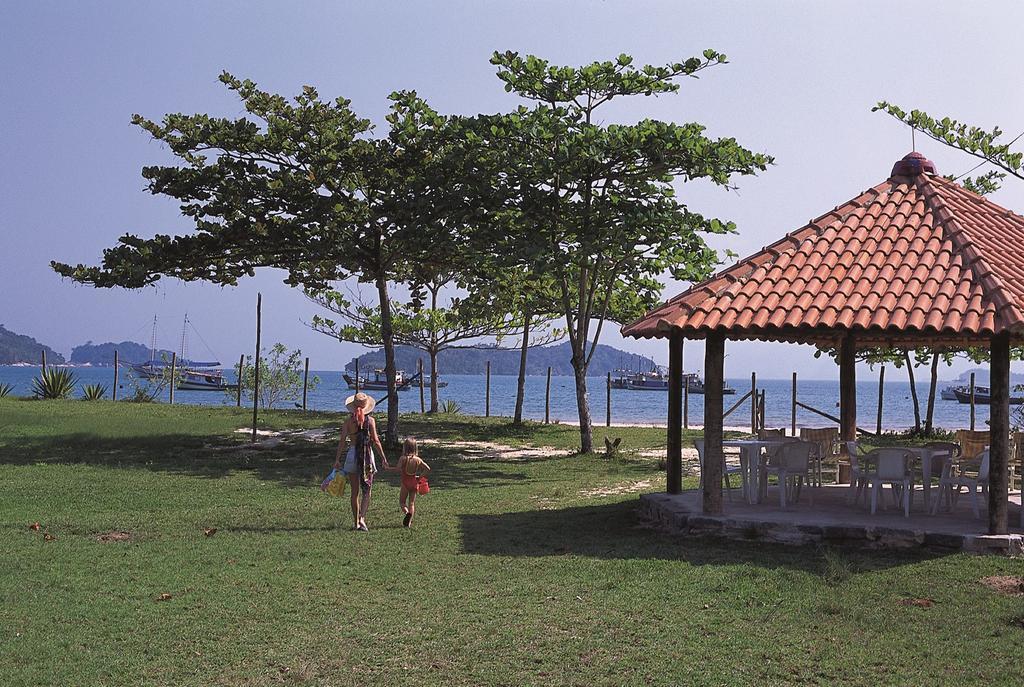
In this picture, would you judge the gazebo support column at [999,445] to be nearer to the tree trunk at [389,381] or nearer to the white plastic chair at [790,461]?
the white plastic chair at [790,461]

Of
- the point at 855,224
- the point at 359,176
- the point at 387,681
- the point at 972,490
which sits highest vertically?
the point at 359,176

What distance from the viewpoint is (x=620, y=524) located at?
12703mm

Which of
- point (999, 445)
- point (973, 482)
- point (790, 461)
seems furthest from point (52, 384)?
point (999, 445)

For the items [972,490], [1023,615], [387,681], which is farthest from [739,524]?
[387,681]

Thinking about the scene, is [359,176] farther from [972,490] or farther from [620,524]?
Answer: [972,490]

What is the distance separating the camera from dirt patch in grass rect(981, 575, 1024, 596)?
8.88 meters

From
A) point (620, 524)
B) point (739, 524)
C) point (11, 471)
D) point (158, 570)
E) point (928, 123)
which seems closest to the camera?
point (158, 570)

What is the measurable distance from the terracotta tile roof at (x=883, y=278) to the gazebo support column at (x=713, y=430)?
1.06 feet

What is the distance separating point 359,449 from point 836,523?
18.1ft

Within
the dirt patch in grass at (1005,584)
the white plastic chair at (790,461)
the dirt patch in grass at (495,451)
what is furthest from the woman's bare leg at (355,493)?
the dirt patch in grass at (495,451)

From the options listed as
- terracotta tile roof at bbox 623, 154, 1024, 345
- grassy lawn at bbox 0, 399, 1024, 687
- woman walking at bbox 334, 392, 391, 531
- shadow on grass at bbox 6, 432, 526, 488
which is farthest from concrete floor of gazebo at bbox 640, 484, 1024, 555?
shadow on grass at bbox 6, 432, 526, 488

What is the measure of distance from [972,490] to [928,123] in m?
10.0

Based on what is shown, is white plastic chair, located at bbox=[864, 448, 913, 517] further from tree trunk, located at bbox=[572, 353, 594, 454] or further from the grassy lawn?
tree trunk, located at bbox=[572, 353, 594, 454]

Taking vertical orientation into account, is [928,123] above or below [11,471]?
above
